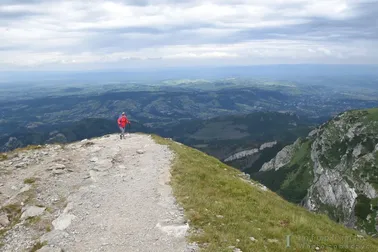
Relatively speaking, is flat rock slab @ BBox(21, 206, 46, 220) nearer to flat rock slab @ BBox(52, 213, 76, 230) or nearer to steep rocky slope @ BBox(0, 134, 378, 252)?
steep rocky slope @ BBox(0, 134, 378, 252)

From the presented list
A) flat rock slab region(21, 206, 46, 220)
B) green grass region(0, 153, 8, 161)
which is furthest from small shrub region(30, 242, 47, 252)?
green grass region(0, 153, 8, 161)

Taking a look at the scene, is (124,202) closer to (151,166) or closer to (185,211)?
(185,211)

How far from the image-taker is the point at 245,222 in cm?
2050

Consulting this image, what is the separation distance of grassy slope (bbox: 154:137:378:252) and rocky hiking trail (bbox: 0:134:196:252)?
46.3 inches

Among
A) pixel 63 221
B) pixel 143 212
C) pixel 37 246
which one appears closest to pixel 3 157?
pixel 63 221

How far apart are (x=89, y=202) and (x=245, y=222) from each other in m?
11.9

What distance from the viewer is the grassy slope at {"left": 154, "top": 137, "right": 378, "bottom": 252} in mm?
18250

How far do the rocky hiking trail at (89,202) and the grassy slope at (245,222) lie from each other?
3.86 ft

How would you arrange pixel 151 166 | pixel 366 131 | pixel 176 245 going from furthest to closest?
pixel 366 131 → pixel 151 166 → pixel 176 245

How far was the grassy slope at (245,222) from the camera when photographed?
18250mm

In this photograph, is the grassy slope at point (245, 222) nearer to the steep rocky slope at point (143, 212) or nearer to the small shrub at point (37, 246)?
the steep rocky slope at point (143, 212)

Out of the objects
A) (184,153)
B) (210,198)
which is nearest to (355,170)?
(184,153)

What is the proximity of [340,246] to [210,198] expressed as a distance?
358 inches

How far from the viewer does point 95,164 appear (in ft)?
110
